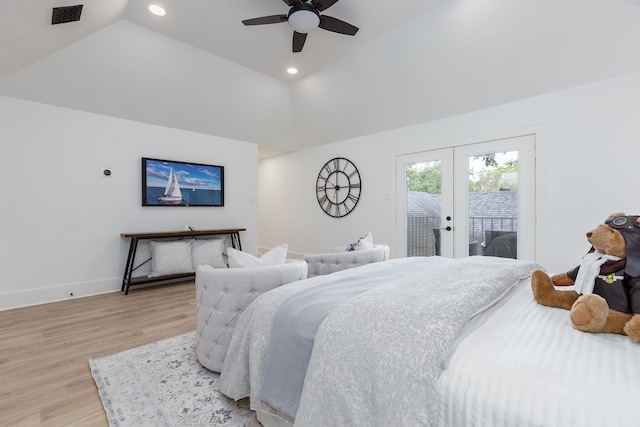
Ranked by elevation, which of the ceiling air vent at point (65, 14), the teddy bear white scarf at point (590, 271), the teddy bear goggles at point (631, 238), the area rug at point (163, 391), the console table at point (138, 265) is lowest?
the area rug at point (163, 391)

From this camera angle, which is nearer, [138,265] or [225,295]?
[225,295]

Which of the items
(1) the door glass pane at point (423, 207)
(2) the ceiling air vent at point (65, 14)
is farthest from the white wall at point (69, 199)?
(1) the door glass pane at point (423, 207)

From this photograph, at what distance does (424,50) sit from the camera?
3.44m

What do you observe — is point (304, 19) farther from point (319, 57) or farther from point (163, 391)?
point (163, 391)

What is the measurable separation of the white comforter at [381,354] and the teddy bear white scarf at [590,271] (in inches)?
11.6

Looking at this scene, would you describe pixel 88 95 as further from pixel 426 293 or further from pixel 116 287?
pixel 426 293

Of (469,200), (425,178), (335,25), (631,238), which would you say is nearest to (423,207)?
(425,178)

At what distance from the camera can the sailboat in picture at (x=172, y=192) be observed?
4559 mm

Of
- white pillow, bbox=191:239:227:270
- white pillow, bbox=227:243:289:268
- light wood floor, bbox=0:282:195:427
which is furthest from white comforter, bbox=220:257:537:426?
white pillow, bbox=191:239:227:270

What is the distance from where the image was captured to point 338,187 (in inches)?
215

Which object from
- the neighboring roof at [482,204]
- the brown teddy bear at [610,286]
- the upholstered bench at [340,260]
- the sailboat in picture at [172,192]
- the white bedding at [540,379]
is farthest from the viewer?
the sailboat in picture at [172,192]

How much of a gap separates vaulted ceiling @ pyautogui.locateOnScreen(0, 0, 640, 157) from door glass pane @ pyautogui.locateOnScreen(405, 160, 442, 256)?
2.52 feet

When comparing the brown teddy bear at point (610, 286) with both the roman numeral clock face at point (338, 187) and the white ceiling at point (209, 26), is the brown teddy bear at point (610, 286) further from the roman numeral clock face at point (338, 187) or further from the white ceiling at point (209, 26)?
the roman numeral clock face at point (338, 187)

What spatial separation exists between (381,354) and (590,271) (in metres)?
0.97
